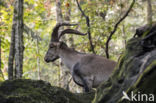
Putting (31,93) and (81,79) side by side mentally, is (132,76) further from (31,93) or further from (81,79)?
(81,79)

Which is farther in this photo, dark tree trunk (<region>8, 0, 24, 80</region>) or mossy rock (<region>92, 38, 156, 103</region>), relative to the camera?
dark tree trunk (<region>8, 0, 24, 80</region>)

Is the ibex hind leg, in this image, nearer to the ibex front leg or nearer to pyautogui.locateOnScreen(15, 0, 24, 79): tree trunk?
the ibex front leg

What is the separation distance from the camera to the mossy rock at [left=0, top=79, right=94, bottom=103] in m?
4.03

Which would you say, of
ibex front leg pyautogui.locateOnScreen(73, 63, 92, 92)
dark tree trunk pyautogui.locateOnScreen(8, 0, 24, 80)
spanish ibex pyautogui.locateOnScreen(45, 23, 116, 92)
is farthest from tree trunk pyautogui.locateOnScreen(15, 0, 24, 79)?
ibex front leg pyautogui.locateOnScreen(73, 63, 92, 92)

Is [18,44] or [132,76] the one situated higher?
[132,76]

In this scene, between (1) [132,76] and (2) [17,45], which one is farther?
(2) [17,45]

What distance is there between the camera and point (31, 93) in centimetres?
428

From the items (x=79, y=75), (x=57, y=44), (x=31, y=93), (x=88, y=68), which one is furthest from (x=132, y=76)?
(x=57, y=44)

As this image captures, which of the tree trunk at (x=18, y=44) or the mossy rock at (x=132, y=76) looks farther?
the tree trunk at (x=18, y=44)

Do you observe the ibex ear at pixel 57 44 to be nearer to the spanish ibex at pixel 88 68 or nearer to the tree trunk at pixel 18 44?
the spanish ibex at pixel 88 68

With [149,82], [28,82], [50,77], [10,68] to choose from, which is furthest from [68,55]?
[50,77]

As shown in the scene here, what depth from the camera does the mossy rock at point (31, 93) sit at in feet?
13.2

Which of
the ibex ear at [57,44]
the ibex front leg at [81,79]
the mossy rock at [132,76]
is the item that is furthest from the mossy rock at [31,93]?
the ibex ear at [57,44]

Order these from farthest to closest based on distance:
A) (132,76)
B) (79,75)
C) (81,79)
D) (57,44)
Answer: (57,44) → (79,75) → (81,79) → (132,76)
